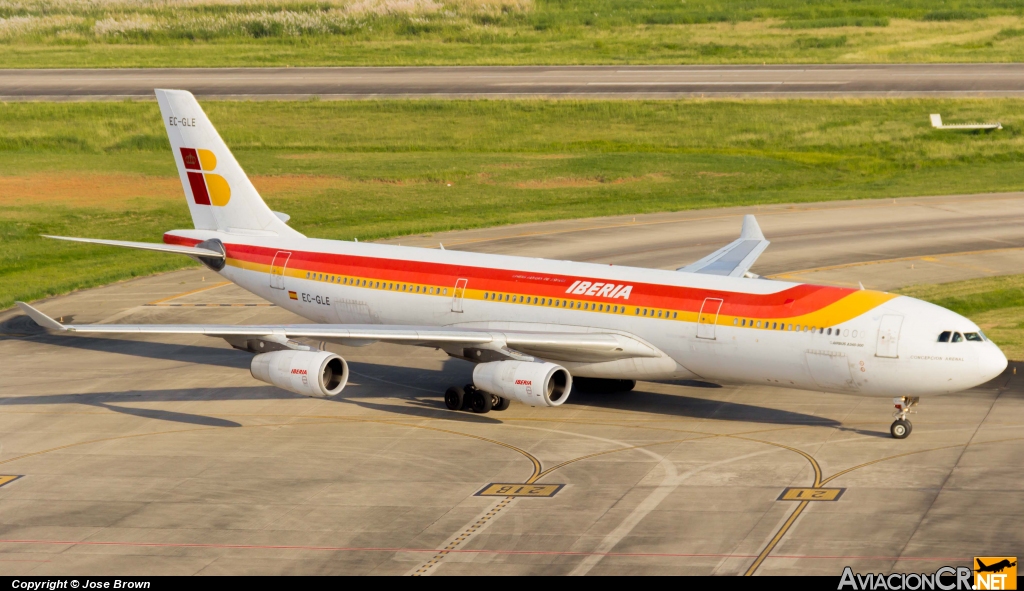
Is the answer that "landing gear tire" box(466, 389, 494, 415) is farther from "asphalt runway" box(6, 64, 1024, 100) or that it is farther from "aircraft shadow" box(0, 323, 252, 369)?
"asphalt runway" box(6, 64, 1024, 100)

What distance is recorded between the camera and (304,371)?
→ 36.3 metres

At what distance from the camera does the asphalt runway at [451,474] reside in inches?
1086

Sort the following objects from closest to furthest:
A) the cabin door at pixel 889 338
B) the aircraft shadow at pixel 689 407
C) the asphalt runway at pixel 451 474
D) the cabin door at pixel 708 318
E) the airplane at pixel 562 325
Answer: the asphalt runway at pixel 451 474
the cabin door at pixel 889 338
the airplane at pixel 562 325
the cabin door at pixel 708 318
the aircraft shadow at pixel 689 407

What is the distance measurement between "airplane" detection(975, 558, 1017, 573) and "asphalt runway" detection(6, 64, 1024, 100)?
259 ft

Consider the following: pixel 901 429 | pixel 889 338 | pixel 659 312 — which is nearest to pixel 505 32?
pixel 659 312

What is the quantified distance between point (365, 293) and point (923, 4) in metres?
124

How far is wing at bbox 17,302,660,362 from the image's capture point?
36.9m

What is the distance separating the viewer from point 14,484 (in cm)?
3331

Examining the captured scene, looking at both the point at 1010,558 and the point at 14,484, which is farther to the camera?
the point at 14,484

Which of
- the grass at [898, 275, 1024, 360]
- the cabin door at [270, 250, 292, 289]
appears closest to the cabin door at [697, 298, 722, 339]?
the grass at [898, 275, 1024, 360]

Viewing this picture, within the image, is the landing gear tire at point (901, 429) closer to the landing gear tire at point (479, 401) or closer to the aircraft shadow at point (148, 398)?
the landing gear tire at point (479, 401)

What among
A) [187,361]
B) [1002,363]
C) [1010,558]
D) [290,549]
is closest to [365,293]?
[187,361]

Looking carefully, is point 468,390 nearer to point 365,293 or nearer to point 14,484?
point 365,293

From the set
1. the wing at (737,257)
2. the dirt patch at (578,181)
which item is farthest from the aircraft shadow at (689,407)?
the dirt patch at (578,181)
